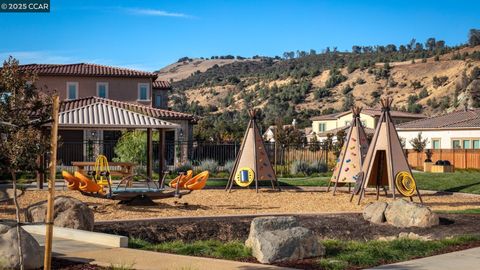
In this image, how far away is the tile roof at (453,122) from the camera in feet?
183

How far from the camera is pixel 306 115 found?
9356 centimetres

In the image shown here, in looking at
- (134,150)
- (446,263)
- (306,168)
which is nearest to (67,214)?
(446,263)

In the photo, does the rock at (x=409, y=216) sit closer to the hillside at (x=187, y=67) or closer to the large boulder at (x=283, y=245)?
the large boulder at (x=283, y=245)

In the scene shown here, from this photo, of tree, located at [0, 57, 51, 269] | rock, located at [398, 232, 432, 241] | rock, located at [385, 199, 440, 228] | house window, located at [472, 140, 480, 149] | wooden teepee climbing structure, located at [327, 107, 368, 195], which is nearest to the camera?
tree, located at [0, 57, 51, 269]

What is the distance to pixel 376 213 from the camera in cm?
1619

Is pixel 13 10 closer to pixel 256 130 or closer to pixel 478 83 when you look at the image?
pixel 256 130

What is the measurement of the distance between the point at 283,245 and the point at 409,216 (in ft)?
18.7

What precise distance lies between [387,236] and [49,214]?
878 cm

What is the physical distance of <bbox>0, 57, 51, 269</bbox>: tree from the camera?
8484 millimetres

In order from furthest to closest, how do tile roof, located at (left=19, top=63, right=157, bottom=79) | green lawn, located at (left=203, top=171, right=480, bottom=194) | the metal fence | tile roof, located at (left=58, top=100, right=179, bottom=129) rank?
tile roof, located at (left=19, top=63, right=157, bottom=79) < the metal fence < green lawn, located at (left=203, top=171, right=480, bottom=194) < tile roof, located at (left=58, top=100, right=179, bottom=129)

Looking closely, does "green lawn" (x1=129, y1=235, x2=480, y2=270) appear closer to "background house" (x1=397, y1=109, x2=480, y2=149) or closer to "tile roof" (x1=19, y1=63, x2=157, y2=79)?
"tile roof" (x1=19, y1=63, x2=157, y2=79)

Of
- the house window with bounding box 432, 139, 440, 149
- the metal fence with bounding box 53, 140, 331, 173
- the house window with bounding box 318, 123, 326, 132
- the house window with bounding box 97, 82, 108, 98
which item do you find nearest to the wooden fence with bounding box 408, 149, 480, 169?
the metal fence with bounding box 53, 140, 331, 173

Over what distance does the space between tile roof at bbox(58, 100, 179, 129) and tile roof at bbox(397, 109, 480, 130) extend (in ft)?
117

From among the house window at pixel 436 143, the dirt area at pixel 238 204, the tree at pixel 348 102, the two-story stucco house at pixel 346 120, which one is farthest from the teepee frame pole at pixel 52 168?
the tree at pixel 348 102
